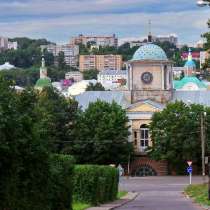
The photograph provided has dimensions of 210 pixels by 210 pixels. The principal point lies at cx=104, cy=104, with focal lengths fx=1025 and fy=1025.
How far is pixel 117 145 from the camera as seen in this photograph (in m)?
117

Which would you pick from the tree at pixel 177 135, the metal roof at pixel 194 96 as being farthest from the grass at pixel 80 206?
the metal roof at pixel 194 96

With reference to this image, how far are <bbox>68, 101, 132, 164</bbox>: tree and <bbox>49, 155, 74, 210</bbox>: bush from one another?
73786mm

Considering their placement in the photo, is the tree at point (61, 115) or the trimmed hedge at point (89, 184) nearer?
the trimmed hedge at point (89, 184)

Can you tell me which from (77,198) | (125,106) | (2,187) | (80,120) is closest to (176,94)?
(125,106)

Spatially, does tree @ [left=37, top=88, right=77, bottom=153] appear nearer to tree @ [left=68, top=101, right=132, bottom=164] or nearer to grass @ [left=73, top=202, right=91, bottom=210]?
tree @ [left=68, top=101, right=132, bottom=164]

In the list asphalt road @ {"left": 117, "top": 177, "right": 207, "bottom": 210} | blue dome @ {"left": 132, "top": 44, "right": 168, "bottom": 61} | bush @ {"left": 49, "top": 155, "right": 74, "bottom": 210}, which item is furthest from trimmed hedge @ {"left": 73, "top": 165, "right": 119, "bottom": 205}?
blue dome @ {"left": 132, "top": 44, "right": 168, "bottom": 61}

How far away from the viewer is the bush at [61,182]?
115ft

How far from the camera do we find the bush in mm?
35031

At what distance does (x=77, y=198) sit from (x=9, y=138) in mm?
27569

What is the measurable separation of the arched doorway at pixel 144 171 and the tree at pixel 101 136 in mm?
4797

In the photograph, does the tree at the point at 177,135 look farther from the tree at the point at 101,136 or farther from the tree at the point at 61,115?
the tree at the point at 61,115

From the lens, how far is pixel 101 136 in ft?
381

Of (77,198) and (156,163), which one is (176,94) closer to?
(156,163)

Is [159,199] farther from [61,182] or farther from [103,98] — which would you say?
[103,98]
